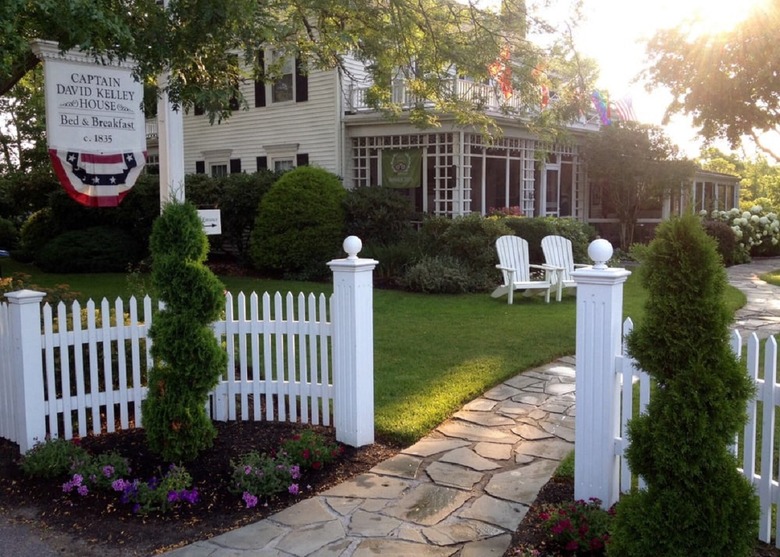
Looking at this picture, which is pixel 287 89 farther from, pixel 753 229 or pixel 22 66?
pixel 753 229

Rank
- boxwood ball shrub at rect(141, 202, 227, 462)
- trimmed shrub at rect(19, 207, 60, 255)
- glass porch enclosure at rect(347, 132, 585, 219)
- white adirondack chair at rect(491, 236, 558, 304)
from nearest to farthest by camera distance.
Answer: boxwood ball shrub at rect(141, 202, 227, 462)
white adirondack chair at rect(491, 236, 558, 304)
glass porch enclosure at rect(347, 132, 585, 219)
trimmed shrub at rect(19, 207, 60, 255)

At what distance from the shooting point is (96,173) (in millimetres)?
5809

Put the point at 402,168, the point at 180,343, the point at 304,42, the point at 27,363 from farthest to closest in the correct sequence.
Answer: the point at 402,168 → the point at 304,42 → the point at 27,363 → the point at 180,343

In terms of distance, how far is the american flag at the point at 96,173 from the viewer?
559 centimetres

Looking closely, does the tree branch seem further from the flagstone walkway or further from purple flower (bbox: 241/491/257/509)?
the flagstone walkway

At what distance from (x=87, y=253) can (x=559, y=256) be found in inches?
431

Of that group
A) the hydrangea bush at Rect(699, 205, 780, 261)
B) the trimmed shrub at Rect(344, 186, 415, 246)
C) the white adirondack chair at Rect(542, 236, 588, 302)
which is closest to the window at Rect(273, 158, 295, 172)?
the trimmed shrub at Rect(344, 186, 415, 246)

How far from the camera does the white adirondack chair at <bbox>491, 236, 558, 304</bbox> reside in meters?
11.2

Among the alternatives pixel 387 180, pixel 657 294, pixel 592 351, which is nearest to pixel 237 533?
pixel 592 351

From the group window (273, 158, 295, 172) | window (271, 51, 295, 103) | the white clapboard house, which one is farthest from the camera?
A: window (273, 158, 295, 172)

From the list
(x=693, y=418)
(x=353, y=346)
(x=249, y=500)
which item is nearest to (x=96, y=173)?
(x=353, y=346)

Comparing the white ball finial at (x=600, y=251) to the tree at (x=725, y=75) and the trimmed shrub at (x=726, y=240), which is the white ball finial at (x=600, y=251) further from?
the trimmed shrub at (x=726, y=240)

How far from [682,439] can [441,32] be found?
6782 mm

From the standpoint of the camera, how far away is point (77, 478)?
4.24 m
